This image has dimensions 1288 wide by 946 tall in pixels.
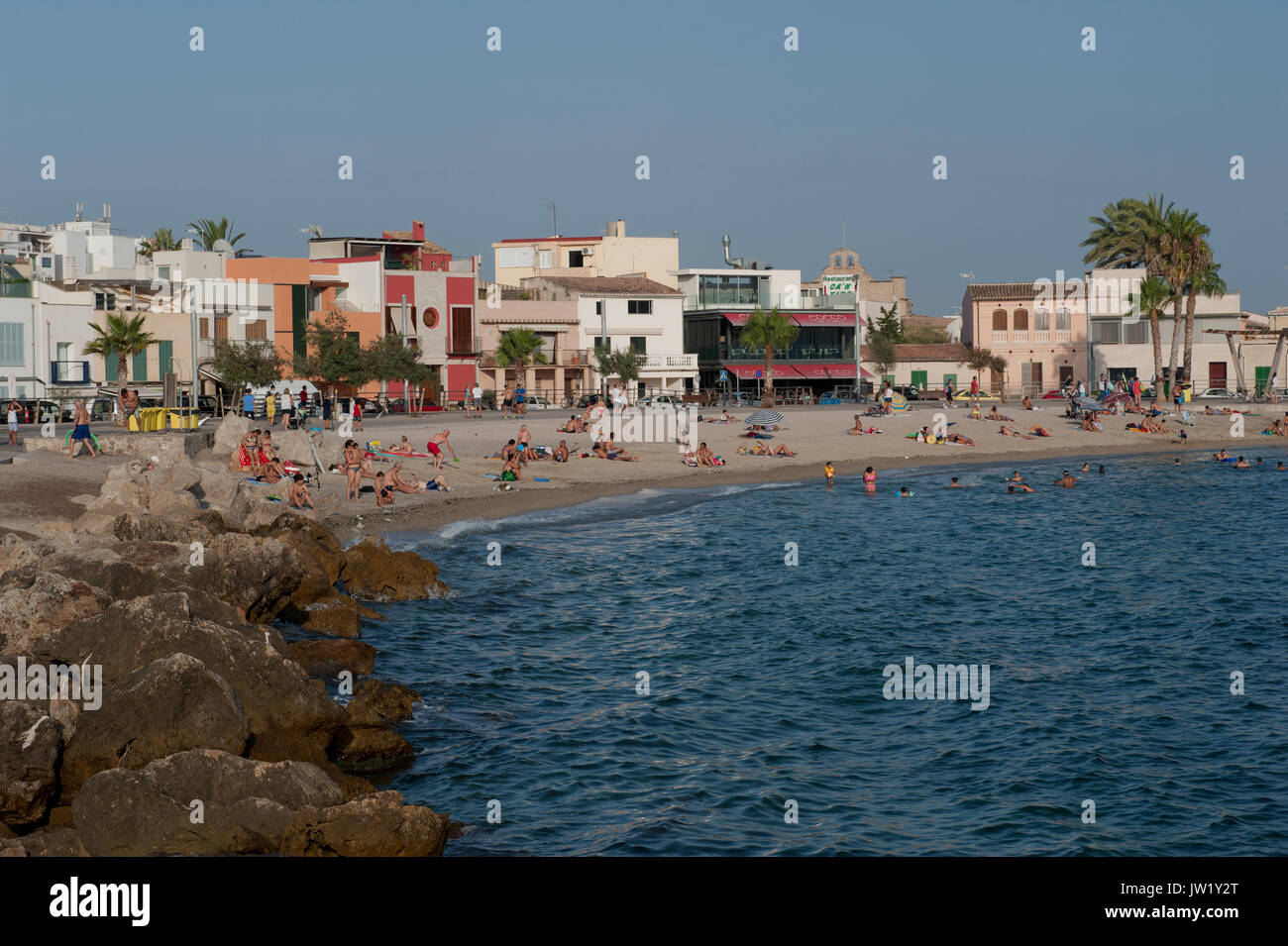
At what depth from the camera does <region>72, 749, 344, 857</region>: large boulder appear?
984cm

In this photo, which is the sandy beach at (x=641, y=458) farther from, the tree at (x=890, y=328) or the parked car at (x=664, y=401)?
the tree at (x=890, y=328)

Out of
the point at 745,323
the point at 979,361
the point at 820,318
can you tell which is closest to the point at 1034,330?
the point at 979,361

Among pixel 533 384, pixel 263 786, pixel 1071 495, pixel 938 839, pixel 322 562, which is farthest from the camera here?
pixel 533 384

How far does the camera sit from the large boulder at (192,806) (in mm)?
9844

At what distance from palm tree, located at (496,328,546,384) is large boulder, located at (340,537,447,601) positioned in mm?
48324

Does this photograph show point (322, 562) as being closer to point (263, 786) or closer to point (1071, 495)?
point (263, 786)

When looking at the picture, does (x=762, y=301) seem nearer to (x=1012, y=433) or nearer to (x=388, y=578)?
(x=1012, y=433)

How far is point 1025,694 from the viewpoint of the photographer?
706 inches

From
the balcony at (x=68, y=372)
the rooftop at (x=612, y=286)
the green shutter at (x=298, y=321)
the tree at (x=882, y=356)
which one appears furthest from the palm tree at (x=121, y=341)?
the tree at (x=882, y=356)

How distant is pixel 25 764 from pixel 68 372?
50628 mm

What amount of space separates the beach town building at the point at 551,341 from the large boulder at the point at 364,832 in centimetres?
6499
